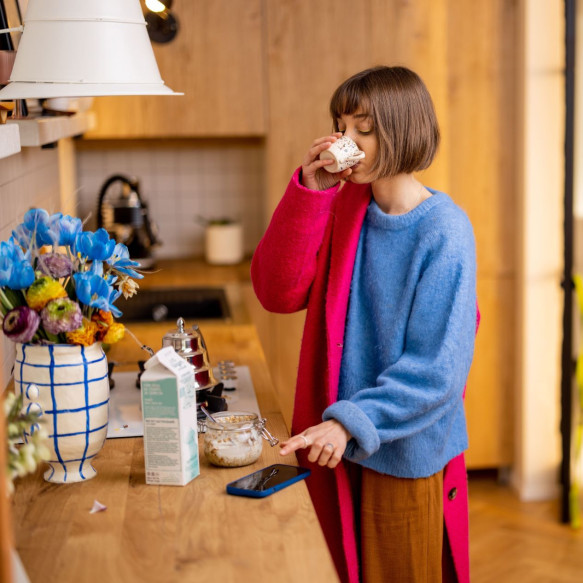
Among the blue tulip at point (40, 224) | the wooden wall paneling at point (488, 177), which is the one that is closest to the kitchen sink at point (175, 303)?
the wooden wall paneling at point (488, 177)

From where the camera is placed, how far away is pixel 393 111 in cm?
151

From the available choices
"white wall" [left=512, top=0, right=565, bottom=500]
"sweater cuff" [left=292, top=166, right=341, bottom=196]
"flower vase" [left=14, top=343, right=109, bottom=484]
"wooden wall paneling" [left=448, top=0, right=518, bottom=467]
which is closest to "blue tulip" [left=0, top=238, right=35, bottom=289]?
"flower vase" [left=14, top=343, right=109, bottom=484]

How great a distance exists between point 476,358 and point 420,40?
4.19 ft

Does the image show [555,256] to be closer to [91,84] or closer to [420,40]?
[420,40]

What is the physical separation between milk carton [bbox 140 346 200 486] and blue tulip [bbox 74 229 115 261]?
0.19m

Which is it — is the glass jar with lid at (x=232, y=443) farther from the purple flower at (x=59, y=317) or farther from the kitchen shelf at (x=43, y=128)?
the kitchen shelf at (x=43, y=128)

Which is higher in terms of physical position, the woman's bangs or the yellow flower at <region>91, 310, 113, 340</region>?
the woman's bangs

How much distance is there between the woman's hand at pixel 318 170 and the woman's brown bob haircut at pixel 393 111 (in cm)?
7

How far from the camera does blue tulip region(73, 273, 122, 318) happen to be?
1.31m

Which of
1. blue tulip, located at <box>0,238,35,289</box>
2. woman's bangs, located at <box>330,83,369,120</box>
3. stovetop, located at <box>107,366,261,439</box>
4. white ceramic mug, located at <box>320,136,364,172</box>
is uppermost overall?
woman's bangs, located at <box>330,83,369,120</box>

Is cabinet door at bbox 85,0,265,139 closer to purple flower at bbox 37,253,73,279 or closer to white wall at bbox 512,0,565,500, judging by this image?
white wall at bbox 512,0,565,500

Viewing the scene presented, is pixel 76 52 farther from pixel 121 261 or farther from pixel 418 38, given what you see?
pixel 418 38

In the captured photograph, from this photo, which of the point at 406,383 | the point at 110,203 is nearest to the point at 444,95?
the point at 110,203

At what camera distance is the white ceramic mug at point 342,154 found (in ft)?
4.89
